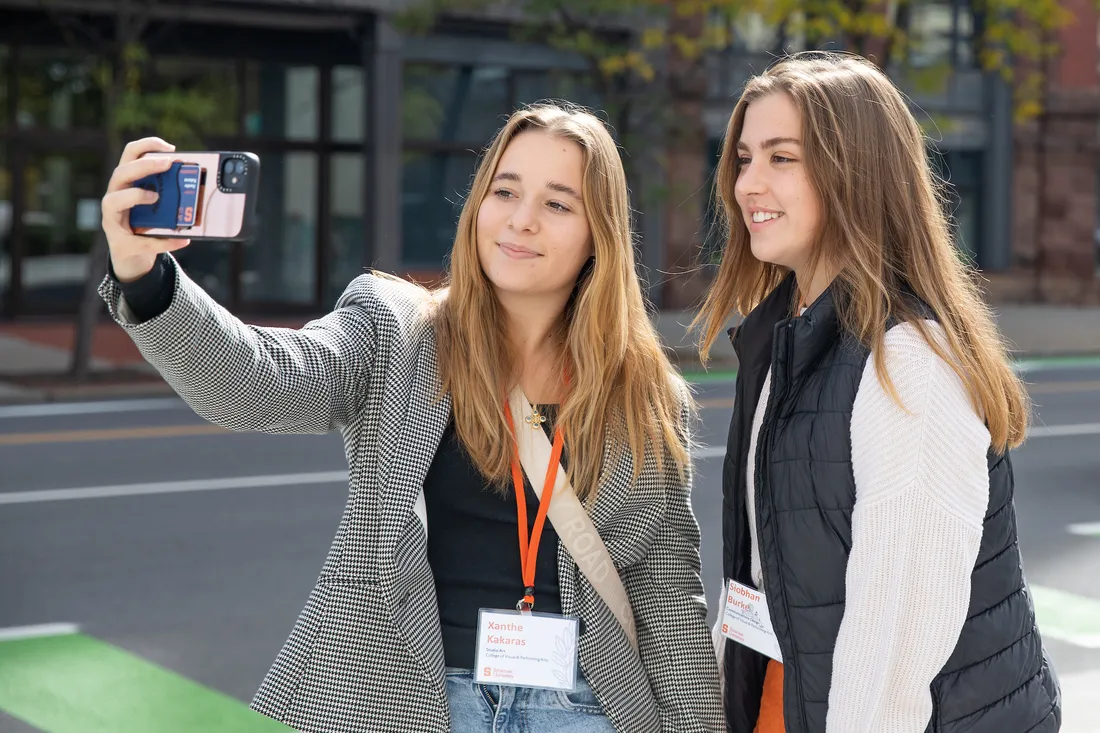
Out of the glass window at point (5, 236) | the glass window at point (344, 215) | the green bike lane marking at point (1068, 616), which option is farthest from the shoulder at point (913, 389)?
the glass window at point (344, 215)

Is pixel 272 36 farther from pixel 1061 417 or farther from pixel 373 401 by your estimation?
pixel 373 401

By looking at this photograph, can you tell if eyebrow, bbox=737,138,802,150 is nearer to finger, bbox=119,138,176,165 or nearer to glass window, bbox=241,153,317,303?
finger, bbox=119,138,176,165

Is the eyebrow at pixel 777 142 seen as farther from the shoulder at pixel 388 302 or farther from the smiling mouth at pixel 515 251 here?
the shoulder at pixel 388 302

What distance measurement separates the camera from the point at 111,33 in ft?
70.4

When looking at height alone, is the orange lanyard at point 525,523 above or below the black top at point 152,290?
below

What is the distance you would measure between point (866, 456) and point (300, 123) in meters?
22.0

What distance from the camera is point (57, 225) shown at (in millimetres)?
21609

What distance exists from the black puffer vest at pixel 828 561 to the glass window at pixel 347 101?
2171 centimetres

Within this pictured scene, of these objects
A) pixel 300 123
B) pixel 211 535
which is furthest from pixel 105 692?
pixel 300 123

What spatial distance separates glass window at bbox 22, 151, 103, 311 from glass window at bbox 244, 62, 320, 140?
2.60 m

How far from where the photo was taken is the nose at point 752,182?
2760 mm

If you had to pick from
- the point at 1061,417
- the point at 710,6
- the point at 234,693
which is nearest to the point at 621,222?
the point at 234,693

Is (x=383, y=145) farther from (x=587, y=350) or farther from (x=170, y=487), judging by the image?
(x=587, y=350)

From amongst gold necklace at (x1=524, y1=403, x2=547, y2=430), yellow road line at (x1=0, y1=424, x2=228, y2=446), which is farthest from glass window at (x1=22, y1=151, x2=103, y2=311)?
gold necklace at (x1=524, y1=403, x2=547, y2=430)
